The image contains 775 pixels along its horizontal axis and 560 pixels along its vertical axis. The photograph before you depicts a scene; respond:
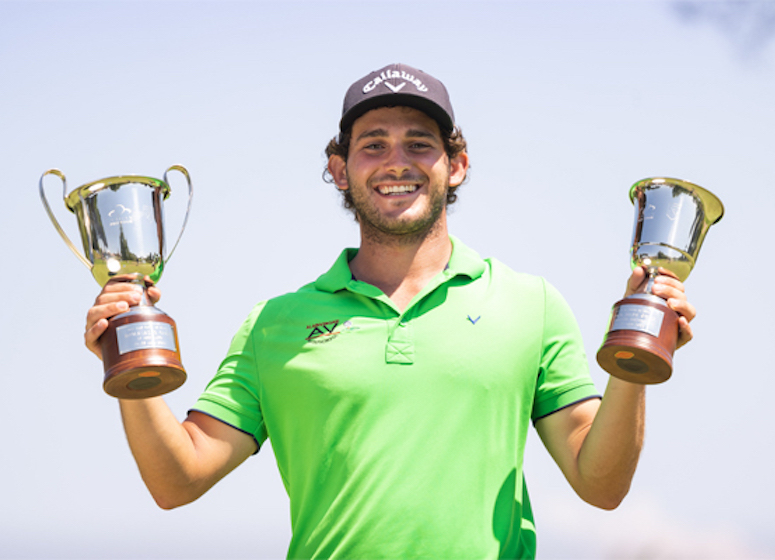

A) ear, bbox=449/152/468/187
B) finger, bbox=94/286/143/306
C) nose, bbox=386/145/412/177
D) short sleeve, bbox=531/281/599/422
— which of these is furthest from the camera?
ear, bbox=449/152/468/187

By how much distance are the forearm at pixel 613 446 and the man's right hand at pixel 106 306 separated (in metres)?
2.01

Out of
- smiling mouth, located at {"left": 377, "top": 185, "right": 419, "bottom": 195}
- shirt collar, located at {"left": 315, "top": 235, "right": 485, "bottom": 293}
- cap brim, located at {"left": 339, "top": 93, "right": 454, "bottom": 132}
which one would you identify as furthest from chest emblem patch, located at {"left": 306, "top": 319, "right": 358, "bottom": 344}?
cap brim, located at {"left": 339, "top": 93, "right": 454, "bottom": 132}

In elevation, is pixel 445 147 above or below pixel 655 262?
above

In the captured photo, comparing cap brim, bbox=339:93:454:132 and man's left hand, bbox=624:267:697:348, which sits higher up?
cap brim, bbox=339:93:454:132

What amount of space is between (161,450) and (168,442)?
0.15 ft

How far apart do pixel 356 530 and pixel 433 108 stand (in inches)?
81.4

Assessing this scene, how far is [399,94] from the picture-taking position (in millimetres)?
5324

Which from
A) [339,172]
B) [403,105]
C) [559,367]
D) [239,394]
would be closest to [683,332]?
[559,367]

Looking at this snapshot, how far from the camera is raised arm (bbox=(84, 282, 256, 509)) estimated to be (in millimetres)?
4590

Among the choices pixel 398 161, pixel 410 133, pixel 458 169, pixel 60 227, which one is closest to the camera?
pixel 60 227

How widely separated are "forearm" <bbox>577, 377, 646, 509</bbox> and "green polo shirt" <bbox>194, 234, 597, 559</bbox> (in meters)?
0.28

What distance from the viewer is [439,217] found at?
211 inches

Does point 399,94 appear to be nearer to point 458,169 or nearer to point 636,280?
point 458,169

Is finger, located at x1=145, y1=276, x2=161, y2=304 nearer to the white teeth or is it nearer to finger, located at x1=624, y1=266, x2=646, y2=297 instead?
the white teeth
